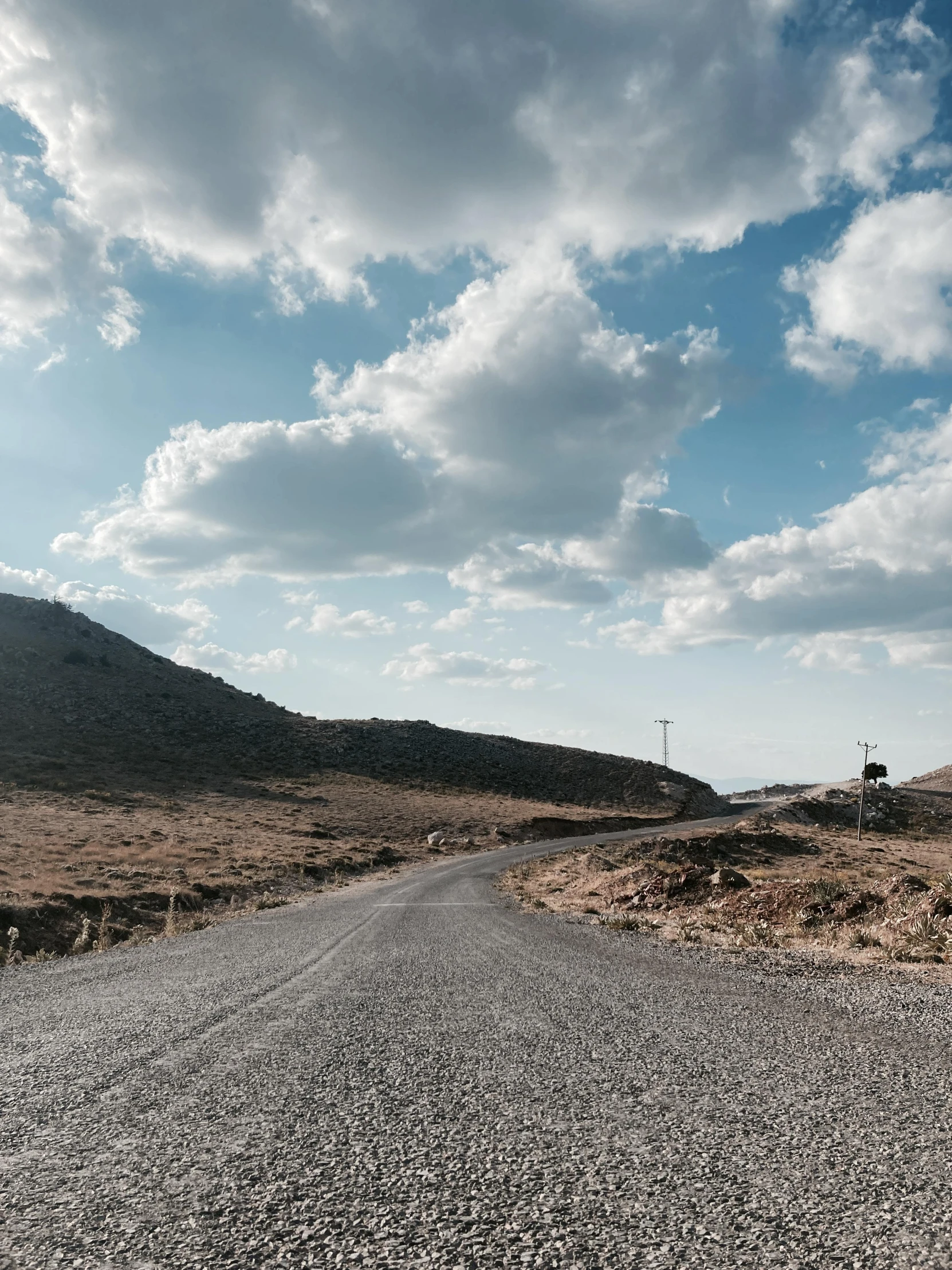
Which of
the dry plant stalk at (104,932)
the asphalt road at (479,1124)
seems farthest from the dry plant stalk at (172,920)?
the asphalt road at (479,1124)

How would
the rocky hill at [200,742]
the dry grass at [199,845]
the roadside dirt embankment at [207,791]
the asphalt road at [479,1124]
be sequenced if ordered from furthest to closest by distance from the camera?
the rocky hill at [200,742], the roadside dirt embankment at [207,791], the dry grass at [199,845], the asphalt road at [479,1124]

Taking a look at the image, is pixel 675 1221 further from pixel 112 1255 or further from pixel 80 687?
pixel 80 687

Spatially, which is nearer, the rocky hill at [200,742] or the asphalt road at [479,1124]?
the asphalt road at [479,1124]

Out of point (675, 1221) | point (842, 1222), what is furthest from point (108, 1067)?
point (842, 1222)

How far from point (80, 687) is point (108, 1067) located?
92783mm

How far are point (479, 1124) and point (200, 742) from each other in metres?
82.9

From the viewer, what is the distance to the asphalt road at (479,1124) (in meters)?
3.55

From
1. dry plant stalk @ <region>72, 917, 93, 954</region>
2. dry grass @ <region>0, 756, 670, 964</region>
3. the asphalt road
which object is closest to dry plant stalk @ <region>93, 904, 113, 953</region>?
dry grass @ <region>0, 756, 670, 964</region>

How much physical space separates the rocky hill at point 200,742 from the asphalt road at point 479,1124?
5530 centimetres

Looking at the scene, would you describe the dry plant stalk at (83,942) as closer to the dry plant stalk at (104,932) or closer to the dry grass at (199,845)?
the dry grass at (199,845)

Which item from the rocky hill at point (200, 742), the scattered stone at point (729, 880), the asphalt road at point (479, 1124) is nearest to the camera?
the asphalt road at point (479, 1124)

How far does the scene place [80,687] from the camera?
8812 centimetres

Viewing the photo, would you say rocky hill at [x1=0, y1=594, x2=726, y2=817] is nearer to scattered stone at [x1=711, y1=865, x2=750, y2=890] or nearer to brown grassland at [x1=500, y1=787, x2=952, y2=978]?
brown grassland at [x1=500, y1=787, x2=952, y2=978]

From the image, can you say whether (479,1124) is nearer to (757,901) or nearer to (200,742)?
(757,901)
